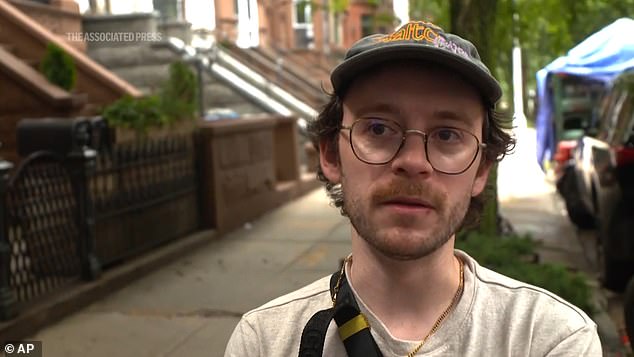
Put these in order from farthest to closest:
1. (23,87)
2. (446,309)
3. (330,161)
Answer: (23,87) < (330,161) < (446,309)

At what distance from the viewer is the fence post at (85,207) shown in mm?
6586

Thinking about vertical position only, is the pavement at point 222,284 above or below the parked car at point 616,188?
below

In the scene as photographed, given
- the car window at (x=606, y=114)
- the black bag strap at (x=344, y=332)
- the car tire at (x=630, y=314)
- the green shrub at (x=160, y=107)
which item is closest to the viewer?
the black bag strap at (x=344, y=332)

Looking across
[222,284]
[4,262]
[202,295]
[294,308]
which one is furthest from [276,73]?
[294,308]

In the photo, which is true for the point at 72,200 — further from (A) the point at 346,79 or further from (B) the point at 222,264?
(A) the point at 346,79

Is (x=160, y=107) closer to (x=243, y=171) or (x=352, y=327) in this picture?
(x=243, y=171)

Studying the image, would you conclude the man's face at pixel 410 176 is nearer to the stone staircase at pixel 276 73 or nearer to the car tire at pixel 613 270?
the car tire at pixel 613 270

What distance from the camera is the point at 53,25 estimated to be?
1352 cm

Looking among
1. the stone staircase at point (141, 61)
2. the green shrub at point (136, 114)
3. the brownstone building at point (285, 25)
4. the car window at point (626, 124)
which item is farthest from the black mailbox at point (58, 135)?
the brownstone building at point (285, 25)

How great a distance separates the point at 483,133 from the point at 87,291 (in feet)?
17.2

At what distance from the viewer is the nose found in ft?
5.16

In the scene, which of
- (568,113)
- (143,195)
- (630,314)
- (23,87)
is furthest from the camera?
(568,113)

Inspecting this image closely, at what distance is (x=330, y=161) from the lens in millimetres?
1883

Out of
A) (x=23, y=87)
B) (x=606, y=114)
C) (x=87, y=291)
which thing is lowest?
(x=87, y=291)
